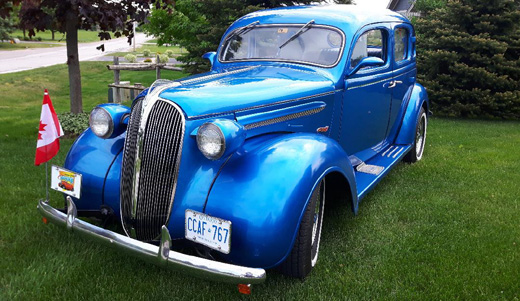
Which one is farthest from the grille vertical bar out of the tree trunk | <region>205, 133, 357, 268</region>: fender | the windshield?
the tree trunk

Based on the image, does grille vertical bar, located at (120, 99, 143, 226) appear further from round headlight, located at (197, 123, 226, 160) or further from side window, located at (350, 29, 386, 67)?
side window, located at (350, 29, 386, 67)

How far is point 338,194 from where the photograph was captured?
3529mm

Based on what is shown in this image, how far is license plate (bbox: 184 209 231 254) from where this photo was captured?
2.40 metres

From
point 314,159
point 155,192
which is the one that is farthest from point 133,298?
point 314,159

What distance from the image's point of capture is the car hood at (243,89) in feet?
9.18

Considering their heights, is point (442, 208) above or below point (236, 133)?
below

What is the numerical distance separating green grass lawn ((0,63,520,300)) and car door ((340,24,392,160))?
0.57 m

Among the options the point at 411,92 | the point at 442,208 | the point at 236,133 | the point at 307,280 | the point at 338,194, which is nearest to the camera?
the point at 236,133

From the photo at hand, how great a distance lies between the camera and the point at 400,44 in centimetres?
543

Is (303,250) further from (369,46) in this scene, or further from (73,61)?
(73,61)

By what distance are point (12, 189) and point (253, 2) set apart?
6.53 meters

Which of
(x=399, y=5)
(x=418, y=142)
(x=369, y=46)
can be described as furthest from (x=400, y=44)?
(x=399, y=5)

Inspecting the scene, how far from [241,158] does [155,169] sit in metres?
0.52

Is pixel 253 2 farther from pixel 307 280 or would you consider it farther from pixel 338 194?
pixel 307 280
